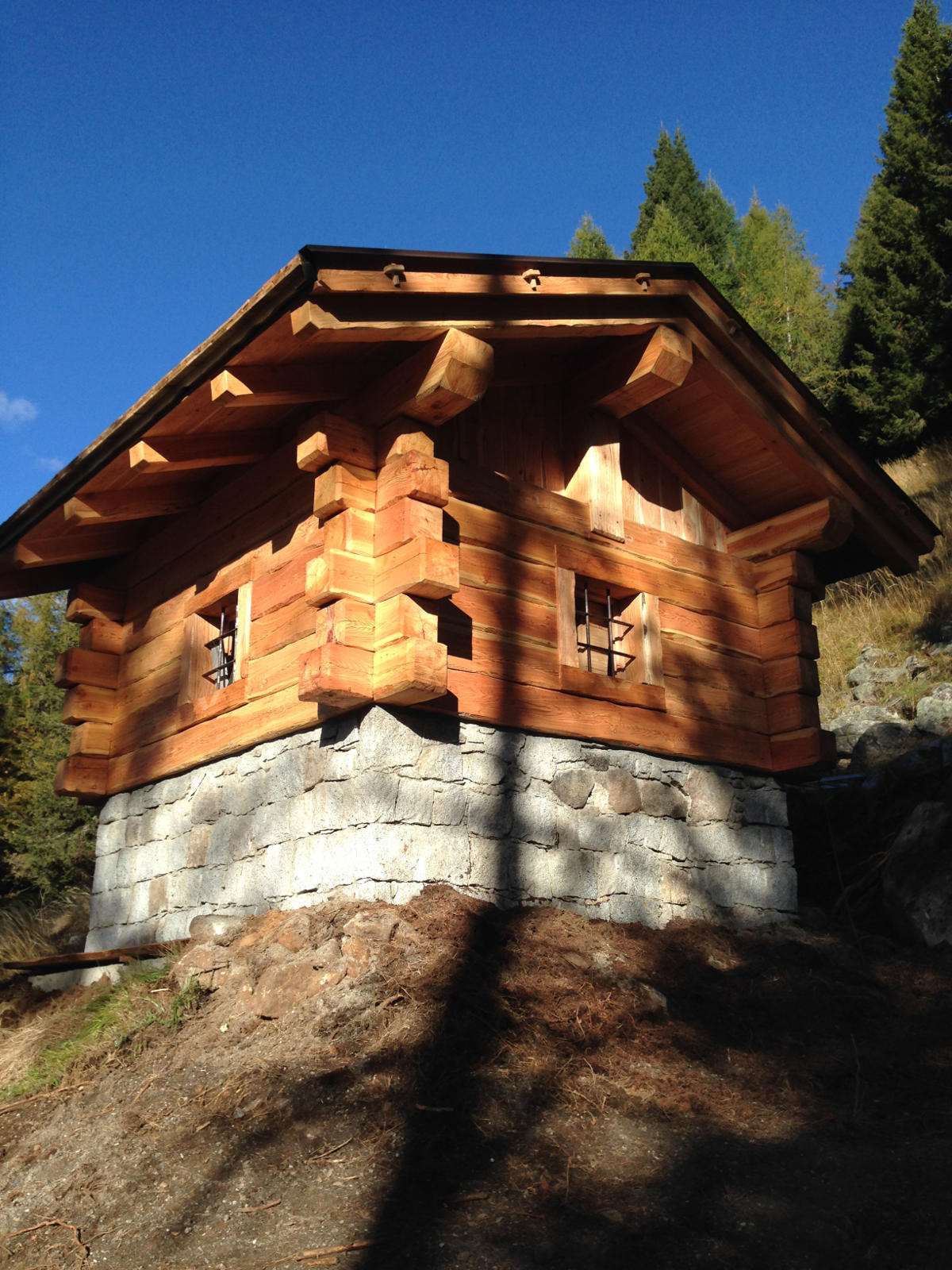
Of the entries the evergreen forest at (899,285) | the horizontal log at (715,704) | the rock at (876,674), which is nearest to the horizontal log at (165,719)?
the horizontal log at (715,704)

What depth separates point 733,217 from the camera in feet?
121

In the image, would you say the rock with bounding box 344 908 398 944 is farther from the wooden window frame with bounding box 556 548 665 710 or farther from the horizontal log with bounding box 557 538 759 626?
the horizontal log with bounding box 557 538 759 626

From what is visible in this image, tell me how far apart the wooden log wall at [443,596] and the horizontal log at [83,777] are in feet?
0.06

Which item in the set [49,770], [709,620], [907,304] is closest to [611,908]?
[709,620]

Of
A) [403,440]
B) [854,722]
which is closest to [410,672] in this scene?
[403,440]

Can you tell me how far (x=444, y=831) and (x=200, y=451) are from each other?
126 inches

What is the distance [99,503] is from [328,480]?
238 centimetres

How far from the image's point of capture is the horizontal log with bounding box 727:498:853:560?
9.07m

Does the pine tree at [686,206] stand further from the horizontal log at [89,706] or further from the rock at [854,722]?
the horizontal log at [89,706]

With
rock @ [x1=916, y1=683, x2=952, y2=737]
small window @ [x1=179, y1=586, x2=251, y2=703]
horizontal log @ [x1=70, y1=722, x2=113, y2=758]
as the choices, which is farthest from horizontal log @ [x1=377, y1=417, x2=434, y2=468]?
rock @ [x1=916, y1=683, x2=952, y2=737]

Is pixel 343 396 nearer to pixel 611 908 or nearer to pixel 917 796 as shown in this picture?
pixel 611 908

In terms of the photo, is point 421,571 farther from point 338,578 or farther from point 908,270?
point 908,270

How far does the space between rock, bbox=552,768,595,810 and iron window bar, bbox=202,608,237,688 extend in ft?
9.30

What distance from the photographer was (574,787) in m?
7.51
